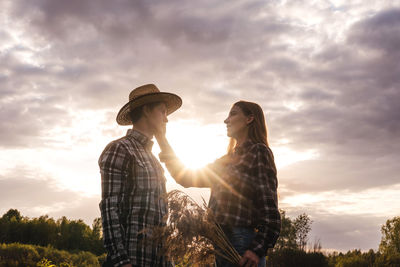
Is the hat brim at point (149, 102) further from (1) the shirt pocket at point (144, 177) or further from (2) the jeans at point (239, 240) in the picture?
(2) the jeans at point (239, 240)

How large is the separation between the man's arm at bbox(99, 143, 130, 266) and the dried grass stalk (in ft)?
1.00

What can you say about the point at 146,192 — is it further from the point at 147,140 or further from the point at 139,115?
the point at 139,115

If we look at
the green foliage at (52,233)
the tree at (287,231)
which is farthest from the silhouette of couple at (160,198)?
the tree at (287,231)

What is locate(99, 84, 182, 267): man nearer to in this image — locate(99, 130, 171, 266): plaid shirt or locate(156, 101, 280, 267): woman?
locate(99, 130, 171, 266): plaid shirt

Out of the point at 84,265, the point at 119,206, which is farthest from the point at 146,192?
the point at 84,265

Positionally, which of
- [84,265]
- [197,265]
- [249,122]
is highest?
[249,122]

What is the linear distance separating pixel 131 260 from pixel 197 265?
63 centimetres

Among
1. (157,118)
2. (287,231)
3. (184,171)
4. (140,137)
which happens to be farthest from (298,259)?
(287,231)

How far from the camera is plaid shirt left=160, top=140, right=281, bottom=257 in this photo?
150 inches

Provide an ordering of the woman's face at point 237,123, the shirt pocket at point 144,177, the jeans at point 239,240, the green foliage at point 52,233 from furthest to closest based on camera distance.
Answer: the green foliage at point 52,233
the woman's face at point 237,123
the shirt pocket at point 144,177
the jeans at point 239,240

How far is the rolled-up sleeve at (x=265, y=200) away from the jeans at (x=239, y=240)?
118mm

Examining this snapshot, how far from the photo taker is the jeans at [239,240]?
3.83 m

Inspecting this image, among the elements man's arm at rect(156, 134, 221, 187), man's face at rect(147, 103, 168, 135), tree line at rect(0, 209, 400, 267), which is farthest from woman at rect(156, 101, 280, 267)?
tree line at rect(0, 209, 400, 267)

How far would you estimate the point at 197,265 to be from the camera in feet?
12.6
